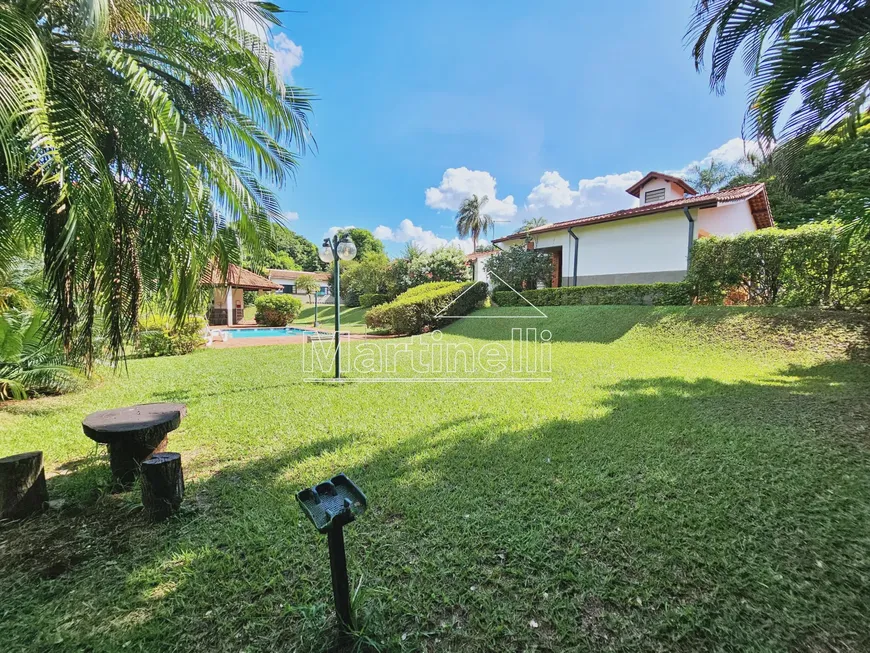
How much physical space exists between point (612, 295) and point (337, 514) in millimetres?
14337

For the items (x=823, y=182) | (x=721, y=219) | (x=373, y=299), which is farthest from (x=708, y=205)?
(x=373, y=299)

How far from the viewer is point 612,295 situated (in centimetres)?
1363

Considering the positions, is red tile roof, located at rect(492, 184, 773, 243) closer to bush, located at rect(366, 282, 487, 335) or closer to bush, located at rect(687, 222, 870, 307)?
bush, located at rect(687, 222, 870, 307)

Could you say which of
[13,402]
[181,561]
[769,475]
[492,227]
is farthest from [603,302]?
[492,227]

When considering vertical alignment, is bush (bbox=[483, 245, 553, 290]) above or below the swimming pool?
above

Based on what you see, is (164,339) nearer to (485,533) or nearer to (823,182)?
(485,533)

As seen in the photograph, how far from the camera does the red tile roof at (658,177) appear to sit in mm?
16391

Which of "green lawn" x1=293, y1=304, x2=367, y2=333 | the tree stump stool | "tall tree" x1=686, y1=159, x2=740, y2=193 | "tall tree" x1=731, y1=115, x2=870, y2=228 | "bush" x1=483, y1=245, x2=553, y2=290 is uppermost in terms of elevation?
"tall tree" x1=686, y1=159, x2=740, y2=193

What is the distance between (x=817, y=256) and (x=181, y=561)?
44.4ft

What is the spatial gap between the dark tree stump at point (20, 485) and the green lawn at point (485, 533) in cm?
19

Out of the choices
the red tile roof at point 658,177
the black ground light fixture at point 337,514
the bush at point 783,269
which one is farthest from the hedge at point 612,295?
the black ground light fixture at point 337,514

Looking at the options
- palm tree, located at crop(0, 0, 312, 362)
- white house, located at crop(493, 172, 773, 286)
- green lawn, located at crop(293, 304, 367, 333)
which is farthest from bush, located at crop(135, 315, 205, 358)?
white house, located at crop(493, 172, 773, 286)

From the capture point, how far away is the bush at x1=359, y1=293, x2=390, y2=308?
1105 inches

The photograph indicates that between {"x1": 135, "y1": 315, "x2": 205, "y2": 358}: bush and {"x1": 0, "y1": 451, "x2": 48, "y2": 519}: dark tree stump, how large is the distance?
8.93 metres
